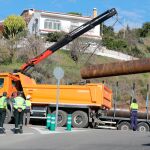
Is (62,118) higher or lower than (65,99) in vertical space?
lower

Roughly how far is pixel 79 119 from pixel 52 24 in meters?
46.5

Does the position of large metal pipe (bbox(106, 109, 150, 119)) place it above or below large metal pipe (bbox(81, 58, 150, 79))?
below

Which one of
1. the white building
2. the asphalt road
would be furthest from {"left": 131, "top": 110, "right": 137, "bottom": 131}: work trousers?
the white building

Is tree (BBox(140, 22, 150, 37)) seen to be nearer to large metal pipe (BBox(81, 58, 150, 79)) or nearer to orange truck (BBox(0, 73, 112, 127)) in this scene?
orange truck (BBox(0, 73, 112, 127))

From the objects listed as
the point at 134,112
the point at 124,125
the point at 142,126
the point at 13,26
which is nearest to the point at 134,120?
the point at 134,112

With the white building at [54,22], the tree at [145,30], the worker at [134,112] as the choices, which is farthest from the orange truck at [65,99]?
the tree at [145,30]

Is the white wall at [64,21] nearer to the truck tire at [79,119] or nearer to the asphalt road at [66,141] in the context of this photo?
the truck tire at [79,119]

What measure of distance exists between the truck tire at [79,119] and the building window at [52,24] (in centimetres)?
4566

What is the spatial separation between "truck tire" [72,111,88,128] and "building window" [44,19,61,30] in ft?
150

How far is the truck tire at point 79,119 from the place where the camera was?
84.4 ft

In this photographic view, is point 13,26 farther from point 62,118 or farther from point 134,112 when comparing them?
point 134,112

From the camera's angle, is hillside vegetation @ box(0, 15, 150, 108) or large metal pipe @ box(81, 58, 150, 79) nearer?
large metal pipe @ box(81, 58, 150, 79)

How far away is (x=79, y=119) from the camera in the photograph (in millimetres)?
25953

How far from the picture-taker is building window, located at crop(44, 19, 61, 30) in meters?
71.1
